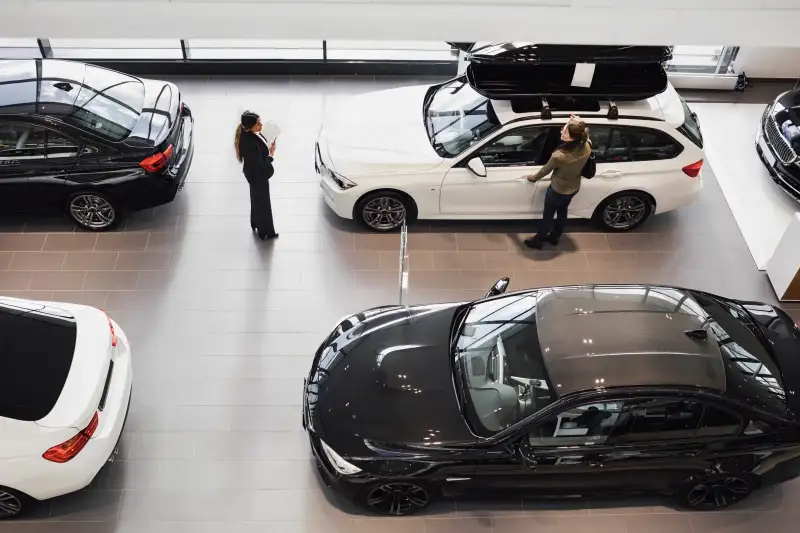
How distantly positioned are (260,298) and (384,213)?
1601 millimetres

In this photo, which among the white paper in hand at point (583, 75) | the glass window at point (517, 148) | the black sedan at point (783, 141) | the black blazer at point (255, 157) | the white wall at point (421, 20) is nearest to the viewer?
the white wall at point (421, 20)

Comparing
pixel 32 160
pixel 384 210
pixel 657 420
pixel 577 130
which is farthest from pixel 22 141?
pixel 657 420

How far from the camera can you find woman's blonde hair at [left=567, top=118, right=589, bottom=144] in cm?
724

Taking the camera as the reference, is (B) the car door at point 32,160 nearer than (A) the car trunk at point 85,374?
No

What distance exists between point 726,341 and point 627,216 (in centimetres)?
289

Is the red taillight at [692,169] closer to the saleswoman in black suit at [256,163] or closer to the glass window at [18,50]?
the saleswoman in black suit at [256,163]

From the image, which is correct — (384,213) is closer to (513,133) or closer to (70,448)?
(513,133)

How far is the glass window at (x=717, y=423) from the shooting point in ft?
18.1

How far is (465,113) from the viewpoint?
318 inches

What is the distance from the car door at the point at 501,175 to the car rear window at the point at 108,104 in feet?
10.9

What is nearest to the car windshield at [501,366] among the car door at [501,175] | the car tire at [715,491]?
the car tire at [715,491]

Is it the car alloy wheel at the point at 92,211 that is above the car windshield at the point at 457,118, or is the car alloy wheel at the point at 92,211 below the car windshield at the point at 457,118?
below

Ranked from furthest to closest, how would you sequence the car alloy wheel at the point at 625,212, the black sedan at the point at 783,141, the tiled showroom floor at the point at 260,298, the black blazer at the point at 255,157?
the black sedan at the point at 783,141 < the car alloy wheel at the point at 625,212 < the black blazer at the point at 255,157 < the tiled showroom floor at the point at 260,298

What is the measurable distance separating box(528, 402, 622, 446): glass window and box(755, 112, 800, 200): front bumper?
16.1ft
